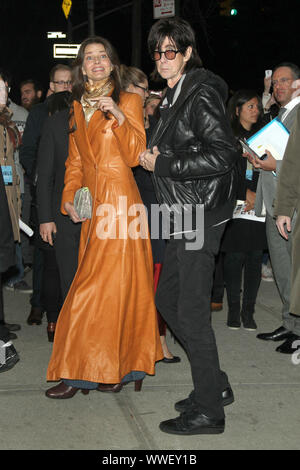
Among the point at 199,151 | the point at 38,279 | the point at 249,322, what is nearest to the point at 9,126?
the point at 38,279

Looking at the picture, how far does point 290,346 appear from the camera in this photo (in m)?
5.65

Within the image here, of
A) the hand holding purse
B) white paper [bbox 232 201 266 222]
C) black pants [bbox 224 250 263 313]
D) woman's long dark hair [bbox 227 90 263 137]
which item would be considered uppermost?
woman's long dark hair [bbox 227 90 263 137]

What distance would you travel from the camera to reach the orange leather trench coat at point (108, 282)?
437cm

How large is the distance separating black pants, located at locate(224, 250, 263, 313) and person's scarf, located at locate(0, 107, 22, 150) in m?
2.23

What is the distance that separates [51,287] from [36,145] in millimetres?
1292

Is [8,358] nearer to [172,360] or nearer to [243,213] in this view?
[172,360]

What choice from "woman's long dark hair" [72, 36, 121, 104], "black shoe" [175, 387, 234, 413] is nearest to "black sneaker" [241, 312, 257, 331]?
"black shoe" [175, 387, 234, 413]

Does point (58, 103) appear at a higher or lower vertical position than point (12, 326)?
higher

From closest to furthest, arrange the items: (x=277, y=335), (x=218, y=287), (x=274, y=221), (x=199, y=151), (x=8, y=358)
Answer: (x=199, y=151) < (x=8, y=358) < (x=274, y=221) < (x=277, y=335) < (x=218, y=287)

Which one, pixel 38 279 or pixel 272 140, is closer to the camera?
pixel 272 140

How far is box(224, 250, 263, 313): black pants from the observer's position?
633 cm

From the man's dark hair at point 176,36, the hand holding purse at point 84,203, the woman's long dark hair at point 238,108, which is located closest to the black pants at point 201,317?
the hand holding purse at point 84,203

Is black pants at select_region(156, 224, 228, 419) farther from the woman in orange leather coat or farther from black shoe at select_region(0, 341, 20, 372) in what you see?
black shoe at select_region(0, 341, 20, 372)

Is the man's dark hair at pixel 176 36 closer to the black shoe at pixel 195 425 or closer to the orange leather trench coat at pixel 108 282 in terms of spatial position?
the orange leather trench coat at pixel 108 282
